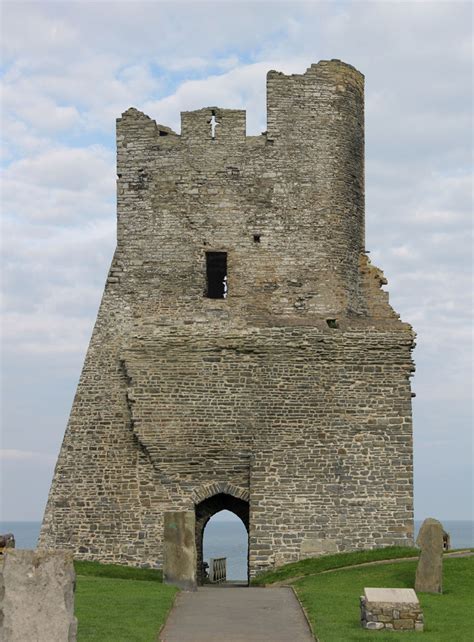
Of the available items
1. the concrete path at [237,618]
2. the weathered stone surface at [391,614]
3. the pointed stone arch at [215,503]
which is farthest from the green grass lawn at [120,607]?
the weathered stone surface at [391,614]

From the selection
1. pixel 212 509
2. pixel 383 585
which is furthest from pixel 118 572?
pixel 383 585

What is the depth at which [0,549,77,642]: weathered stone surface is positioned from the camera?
14148mm

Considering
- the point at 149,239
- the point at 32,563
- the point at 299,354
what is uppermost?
the point at 149,239

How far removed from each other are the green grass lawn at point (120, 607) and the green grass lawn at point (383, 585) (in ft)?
7.25

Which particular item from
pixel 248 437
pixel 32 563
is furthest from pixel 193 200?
pixel 32 563

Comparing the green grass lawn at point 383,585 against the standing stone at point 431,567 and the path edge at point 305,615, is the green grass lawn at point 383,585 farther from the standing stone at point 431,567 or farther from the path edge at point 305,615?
the standing stone at point 431,567

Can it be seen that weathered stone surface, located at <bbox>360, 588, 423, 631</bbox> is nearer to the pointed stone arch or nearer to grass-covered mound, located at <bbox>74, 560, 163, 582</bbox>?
grass-covered mound, located at <bbox>74, 560, 163, 582</bbox>

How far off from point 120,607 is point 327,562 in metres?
8.10

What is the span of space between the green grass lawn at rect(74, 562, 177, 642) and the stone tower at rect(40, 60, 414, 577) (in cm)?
283

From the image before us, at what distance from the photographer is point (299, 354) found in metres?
28.1

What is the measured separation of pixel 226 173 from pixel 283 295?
319 cm

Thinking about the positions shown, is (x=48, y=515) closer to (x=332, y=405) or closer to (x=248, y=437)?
(x=248, y=437)

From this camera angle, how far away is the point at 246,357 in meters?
28.1

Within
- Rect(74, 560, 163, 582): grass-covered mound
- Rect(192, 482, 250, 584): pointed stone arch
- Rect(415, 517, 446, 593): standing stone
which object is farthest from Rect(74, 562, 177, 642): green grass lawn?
Rect(415, 517, 446, 593): standing stone
